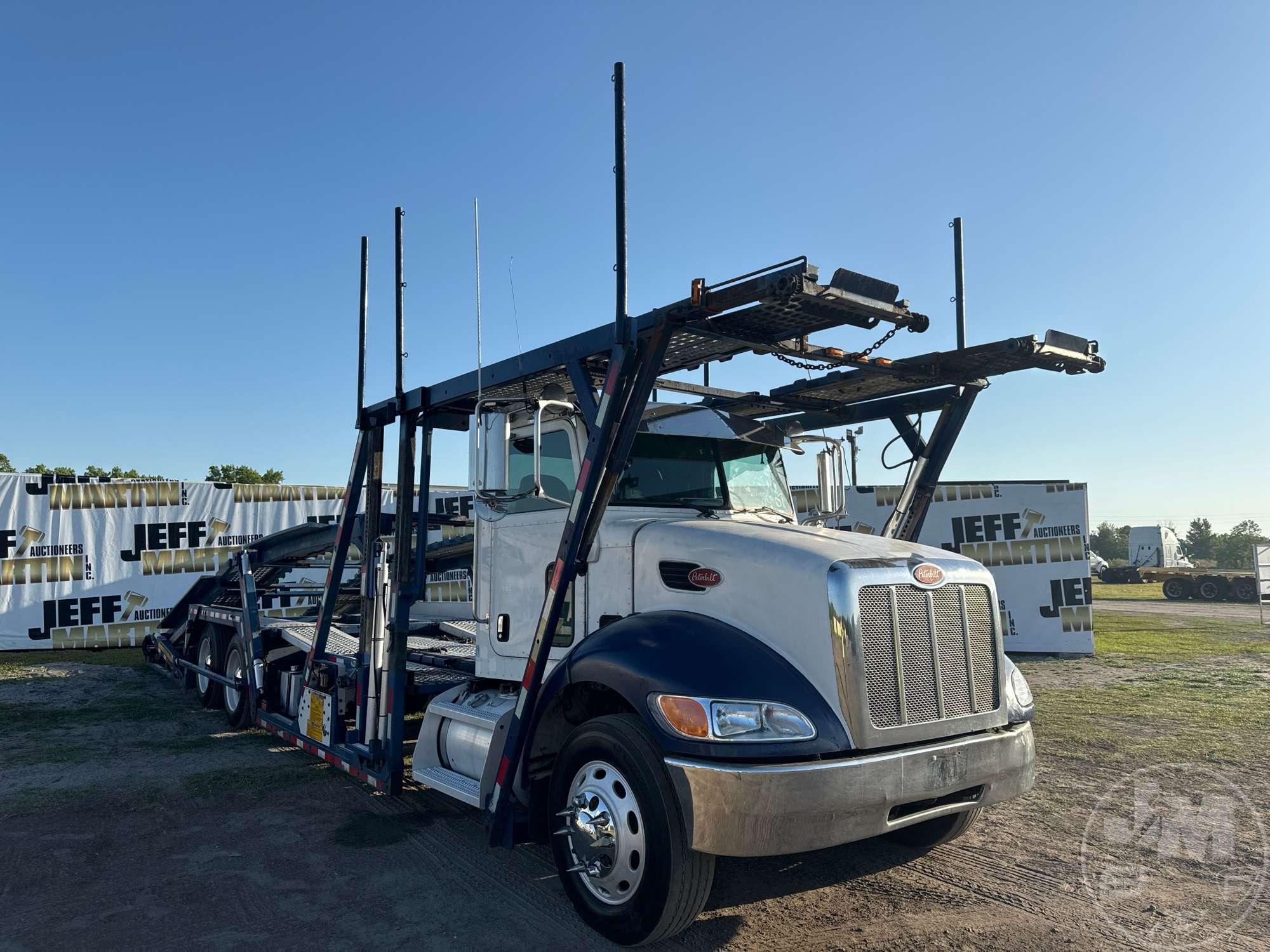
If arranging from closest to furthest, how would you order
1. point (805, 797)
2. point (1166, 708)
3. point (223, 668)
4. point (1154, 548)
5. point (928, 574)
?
point (805, 797) → point (928, 574) → point (223, 668) → point (1166, 708) → point (1154, 548)

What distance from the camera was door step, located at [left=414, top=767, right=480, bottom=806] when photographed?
4.90m

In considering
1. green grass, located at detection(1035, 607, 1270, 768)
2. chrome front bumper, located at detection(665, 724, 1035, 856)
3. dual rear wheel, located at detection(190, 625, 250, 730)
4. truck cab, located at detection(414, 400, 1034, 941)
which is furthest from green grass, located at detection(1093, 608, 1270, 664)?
dual rear wheel, located at detection(190, 625, 250, 730)

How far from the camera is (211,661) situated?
988cm

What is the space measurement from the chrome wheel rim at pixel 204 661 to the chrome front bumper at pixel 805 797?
8173mm

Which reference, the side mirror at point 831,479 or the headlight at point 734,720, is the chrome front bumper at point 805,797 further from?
the side mirror at point 831,479

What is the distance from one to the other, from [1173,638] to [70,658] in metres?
20.6

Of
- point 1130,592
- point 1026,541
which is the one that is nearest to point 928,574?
point 1026,541

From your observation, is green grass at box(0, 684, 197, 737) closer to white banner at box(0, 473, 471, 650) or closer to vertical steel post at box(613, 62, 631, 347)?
white banner at box(0, 473, 471, 650)

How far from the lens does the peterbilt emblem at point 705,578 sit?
427 centimetres

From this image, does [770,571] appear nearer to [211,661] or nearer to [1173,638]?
[211,661]

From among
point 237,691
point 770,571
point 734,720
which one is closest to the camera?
point 734,720

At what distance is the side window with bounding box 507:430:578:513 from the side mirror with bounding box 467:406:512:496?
0.20 feet

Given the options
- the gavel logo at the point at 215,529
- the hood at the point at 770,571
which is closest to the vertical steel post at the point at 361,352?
the hood at the point at 770,571

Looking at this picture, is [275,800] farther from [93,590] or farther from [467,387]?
[93,590]
